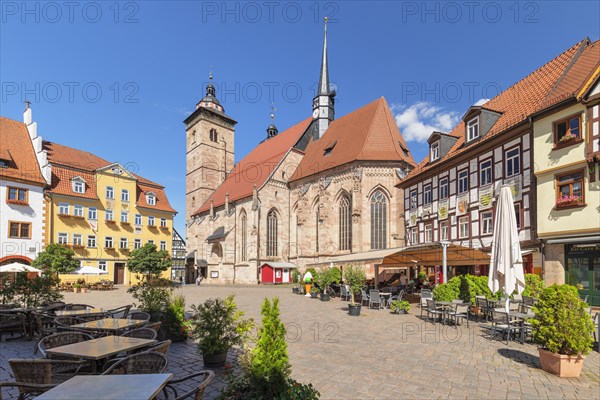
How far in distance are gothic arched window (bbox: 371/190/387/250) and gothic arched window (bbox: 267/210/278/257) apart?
12.0m

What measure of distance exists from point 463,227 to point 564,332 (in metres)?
15.2

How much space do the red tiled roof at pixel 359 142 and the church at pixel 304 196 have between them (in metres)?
0.10

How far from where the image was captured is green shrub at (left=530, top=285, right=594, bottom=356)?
20.5ft

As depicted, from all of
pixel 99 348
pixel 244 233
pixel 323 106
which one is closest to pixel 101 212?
pixel 244 233

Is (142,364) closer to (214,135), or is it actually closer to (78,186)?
(78,186)

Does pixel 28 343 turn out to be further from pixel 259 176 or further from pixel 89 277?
pixel 259 176

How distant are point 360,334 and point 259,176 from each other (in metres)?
33.3

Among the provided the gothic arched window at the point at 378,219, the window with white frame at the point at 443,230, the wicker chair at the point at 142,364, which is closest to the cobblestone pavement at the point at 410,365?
the wicker chair at the point at 142,364

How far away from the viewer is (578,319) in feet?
20.6

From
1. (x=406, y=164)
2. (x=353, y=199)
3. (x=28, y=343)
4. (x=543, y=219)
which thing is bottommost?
(x=28, y=343)

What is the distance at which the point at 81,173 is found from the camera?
32094 mm

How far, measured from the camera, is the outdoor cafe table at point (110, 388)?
296 cm

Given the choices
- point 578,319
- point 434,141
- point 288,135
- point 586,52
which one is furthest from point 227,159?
point 578,319

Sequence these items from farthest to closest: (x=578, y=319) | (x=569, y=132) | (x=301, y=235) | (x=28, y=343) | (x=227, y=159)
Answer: (x=227, y=159) < (x=301, y=235) < (x=569, y=132) < (x=28, y=343) < (x=578, y=319)
